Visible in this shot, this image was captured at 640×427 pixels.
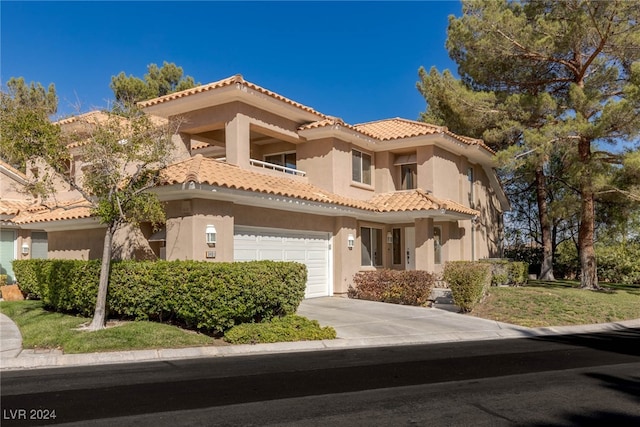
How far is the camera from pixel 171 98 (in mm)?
17141

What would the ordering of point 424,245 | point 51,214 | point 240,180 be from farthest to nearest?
point 424,245 < point 51,214 < point 240,180

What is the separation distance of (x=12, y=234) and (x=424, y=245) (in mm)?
16618

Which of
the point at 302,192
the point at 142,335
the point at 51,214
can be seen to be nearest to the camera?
the point at 142,335

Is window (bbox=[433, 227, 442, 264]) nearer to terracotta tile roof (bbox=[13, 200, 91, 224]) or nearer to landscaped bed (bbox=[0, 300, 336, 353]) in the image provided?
landscaped bed (bbox=[0, 300, 336, 353])

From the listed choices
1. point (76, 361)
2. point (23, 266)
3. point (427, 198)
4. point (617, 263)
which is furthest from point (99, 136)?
point (617, 263)

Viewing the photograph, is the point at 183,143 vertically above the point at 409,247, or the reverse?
the point at 183,143

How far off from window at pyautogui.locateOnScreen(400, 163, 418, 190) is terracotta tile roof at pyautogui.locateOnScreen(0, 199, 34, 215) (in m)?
14.8

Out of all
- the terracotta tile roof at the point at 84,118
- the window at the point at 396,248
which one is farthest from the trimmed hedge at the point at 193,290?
the window at the point at 396,248

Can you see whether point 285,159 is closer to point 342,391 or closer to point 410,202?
point 410,202

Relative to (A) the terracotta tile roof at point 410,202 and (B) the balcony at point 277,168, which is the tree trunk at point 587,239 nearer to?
(A) the terracotta tile roof at point 410,202

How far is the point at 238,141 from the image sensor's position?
654 inches

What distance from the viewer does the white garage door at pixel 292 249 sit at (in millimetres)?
15461

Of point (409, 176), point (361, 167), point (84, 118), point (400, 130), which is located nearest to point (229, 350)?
point (84, 118)

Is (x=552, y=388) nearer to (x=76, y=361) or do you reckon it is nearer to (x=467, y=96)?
(x=76, y=361)
